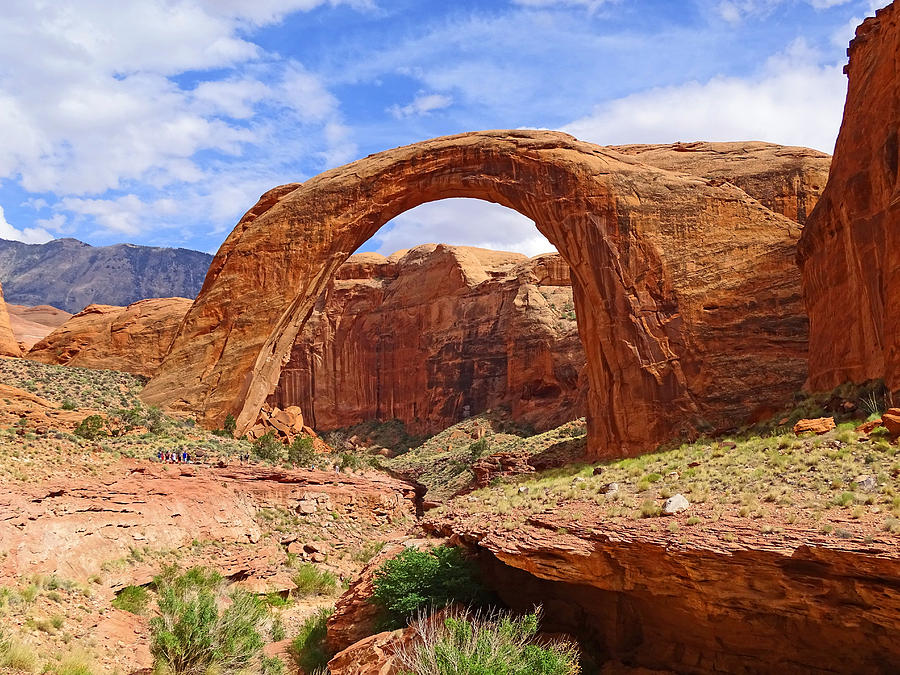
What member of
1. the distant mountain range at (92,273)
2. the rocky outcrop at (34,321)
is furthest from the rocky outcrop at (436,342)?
the distant mountain range at (92,273)

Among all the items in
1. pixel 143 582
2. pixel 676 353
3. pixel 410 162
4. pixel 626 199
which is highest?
pixel 410 162

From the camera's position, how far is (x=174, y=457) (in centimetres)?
2127

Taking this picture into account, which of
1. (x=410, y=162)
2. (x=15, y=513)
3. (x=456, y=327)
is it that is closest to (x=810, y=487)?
(x=15, y=513)

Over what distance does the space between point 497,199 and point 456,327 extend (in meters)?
24.5

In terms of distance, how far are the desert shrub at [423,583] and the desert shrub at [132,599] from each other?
16.5 feet

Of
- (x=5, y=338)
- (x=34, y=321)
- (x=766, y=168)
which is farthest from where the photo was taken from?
(x=34, y=321)

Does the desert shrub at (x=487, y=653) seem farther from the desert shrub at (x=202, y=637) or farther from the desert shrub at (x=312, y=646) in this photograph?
the desert shrub at (x=202, y=637)

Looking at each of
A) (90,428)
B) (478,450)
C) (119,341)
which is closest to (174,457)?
(90,428)

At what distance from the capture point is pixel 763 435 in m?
15.0

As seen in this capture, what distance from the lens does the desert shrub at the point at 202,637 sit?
451 inches

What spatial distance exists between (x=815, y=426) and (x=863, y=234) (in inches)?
177

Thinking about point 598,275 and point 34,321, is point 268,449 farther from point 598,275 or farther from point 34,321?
point 34,321

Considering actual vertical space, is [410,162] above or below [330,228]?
above

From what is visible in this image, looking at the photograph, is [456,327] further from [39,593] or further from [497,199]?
[39,593]
